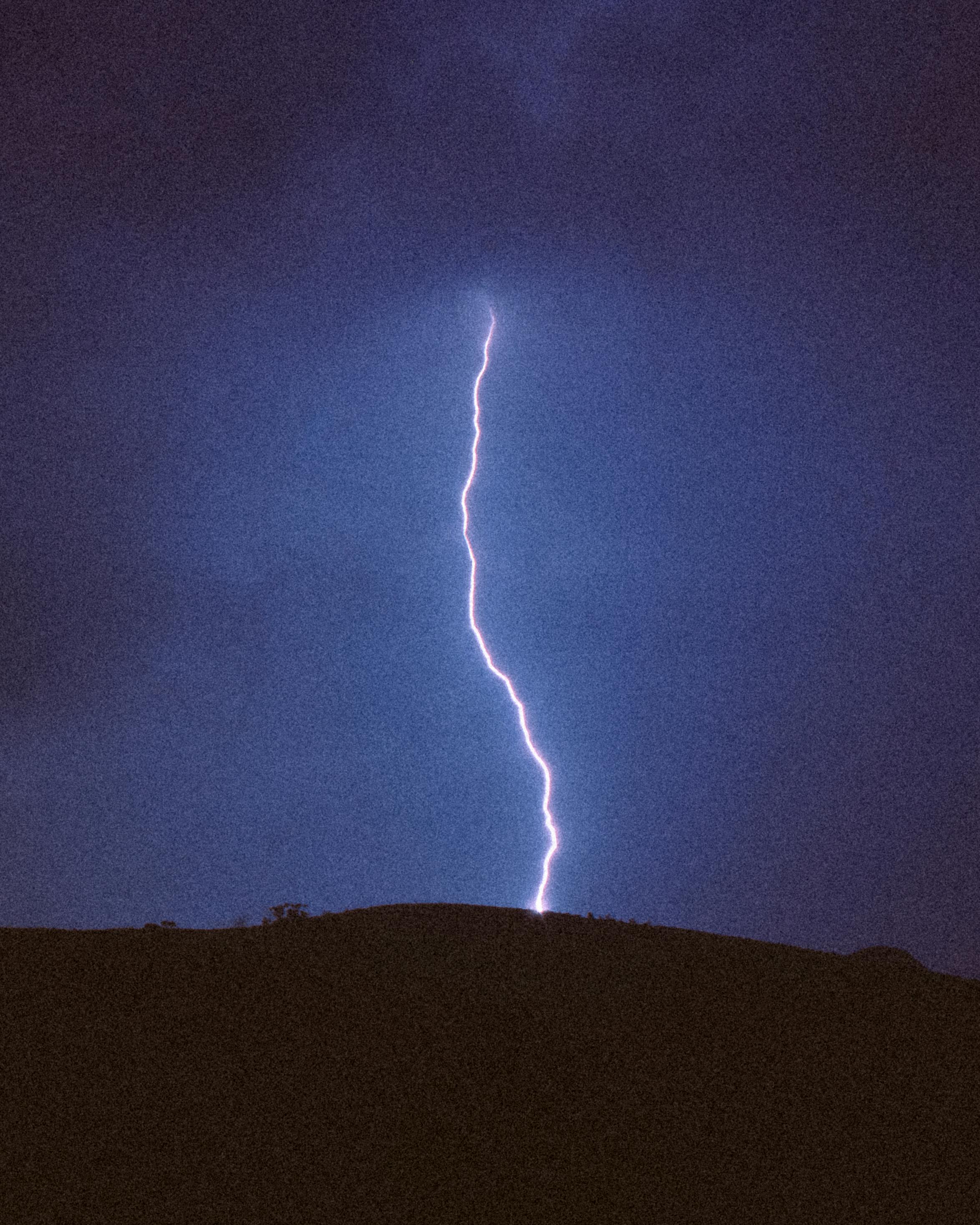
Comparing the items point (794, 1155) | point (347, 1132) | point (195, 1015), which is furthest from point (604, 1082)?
point (195, 1015)

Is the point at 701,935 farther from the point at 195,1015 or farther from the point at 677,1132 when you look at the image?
the point at 195,1015

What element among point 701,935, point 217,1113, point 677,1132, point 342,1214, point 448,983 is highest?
point 701,935

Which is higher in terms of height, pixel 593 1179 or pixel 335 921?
pixel 335 921

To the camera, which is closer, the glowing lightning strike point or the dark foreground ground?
the dark foreground ground

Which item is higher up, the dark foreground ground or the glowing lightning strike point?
the glowing lightning strike point

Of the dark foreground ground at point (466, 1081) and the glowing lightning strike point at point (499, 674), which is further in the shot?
the glowing lightning strike point at point (499, 674)

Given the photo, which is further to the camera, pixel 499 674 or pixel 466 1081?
pixel 499 674

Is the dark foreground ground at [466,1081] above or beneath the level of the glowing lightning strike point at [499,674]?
beneath

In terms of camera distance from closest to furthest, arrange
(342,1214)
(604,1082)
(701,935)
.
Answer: (342,1214) < (604,1082) < (701,935)
